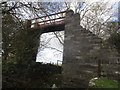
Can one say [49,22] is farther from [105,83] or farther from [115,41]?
[105,83]

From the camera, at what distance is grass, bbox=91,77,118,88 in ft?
8.44

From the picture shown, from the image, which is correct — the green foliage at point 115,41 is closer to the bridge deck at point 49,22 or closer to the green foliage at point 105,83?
the green foliage at point 105,83

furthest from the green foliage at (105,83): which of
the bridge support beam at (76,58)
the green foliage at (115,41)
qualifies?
the green foliage at (115,41)

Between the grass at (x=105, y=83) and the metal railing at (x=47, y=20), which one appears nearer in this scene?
the grass at (x=105, y=83)

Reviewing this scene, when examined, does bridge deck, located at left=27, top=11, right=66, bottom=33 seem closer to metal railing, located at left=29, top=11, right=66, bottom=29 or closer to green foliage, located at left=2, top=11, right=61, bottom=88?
metal railing, located at left=29, top=11, right=66, bottom=29

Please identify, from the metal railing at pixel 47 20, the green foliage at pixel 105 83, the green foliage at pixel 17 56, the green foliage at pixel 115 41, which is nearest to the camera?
the green foliage at pixel 105 83

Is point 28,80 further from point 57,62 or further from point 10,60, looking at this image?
point 57,62

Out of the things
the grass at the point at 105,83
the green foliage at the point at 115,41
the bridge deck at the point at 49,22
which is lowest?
the grass at the point at 105,83

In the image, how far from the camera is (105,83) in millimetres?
2693

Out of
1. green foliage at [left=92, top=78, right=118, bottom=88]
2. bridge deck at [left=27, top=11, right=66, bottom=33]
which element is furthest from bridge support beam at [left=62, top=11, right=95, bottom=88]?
bridge deck at [left=27, top=11, right=66, bottom=33]

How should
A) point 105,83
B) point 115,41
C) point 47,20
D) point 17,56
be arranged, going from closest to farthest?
point 105,83, point 17,56, point 115,41, point 47,20

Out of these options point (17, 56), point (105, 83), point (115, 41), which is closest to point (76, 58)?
point (105, 83)

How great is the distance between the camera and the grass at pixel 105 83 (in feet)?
8.44

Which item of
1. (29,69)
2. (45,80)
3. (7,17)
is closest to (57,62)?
(45,80)
